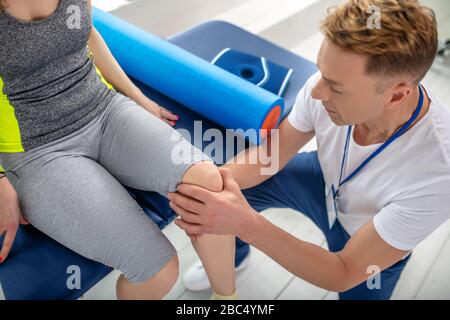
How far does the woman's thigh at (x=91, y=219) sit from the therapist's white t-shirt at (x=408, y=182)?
0.54 m

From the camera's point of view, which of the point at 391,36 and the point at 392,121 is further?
the point at 392,121

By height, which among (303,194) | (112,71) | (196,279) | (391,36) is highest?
(391,36)

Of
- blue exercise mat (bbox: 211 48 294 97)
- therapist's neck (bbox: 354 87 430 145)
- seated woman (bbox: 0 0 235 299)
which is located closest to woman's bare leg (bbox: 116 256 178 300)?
seated woman (bbox: 0 0 235 299)

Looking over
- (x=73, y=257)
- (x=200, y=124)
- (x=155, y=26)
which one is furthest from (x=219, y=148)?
(x=155, y=26)

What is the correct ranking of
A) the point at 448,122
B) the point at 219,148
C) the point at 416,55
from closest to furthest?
1. the point at 416,55
2. the point at 448,122
3. the point at 219,148

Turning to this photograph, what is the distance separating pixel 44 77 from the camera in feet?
3.77

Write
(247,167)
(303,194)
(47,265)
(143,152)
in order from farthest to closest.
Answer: (303,194), (247,167), (143,152), (47,265)

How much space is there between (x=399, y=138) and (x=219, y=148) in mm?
551

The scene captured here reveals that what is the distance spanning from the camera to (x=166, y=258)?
1115 mm

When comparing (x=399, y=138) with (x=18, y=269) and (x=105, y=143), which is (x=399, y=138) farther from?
(x=18, y=269)

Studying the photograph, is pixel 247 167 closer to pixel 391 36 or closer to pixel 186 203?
pixel 186 203

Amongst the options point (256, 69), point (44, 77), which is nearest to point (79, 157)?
point (44, 77)

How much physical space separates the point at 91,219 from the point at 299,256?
50 cm

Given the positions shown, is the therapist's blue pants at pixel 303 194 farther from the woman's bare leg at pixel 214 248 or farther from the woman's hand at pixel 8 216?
the woman's hand at pixel 8 216
